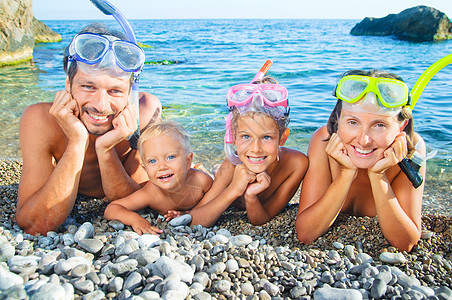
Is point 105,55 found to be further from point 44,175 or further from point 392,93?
point 392,93

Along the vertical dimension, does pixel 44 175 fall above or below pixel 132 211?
above

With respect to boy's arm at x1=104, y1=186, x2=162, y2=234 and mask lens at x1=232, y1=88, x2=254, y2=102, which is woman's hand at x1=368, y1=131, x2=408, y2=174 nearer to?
mask lens at x1=232, y1=88, x2=254, y2=102

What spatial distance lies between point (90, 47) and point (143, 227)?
1778 mm

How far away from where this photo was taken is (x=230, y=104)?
4.08 m

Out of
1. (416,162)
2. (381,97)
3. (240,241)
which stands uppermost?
(381,97)

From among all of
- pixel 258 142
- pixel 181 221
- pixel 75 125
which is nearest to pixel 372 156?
pixel 258 142

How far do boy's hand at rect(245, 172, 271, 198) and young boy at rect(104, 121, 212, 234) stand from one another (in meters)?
0.66

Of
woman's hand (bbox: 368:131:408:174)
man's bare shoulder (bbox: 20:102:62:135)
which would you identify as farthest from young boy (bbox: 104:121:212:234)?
woman's hand (bbox: 368:131:408:174)

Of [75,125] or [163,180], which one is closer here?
[75,125]

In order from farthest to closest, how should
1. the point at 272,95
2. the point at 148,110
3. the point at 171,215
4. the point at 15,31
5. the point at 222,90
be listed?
the point at 15,31
the point at 222,90
the point at 148,110
the point at 171,215
the point at 272,95

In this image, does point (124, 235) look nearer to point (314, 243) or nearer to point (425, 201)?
point (314, 243)

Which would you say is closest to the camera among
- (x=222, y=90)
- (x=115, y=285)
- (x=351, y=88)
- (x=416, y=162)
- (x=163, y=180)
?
(x=115, y=285)

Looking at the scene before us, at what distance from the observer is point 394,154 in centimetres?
334

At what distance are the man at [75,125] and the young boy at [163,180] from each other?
26 cm
